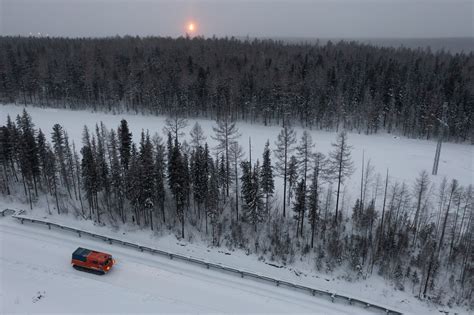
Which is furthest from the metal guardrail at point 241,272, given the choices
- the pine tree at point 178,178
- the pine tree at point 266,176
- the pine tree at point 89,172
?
the pine tree at point 266,176

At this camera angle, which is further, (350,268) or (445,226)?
(445,226)

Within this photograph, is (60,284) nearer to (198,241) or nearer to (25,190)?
(198,241)

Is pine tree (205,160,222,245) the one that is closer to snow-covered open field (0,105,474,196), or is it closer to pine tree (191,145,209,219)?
pine tree (191,145,209,219)

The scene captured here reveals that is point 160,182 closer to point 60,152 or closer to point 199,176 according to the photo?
point 199,176

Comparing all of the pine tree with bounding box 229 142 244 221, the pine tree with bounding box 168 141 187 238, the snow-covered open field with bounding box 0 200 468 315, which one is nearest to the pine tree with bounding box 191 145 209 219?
the pine tree with bounding box 168 141 187 238

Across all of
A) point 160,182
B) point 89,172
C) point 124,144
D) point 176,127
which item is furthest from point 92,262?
point 176,127

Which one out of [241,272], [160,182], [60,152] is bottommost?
[241,272]

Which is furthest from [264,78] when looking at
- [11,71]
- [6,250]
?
[11,71]
